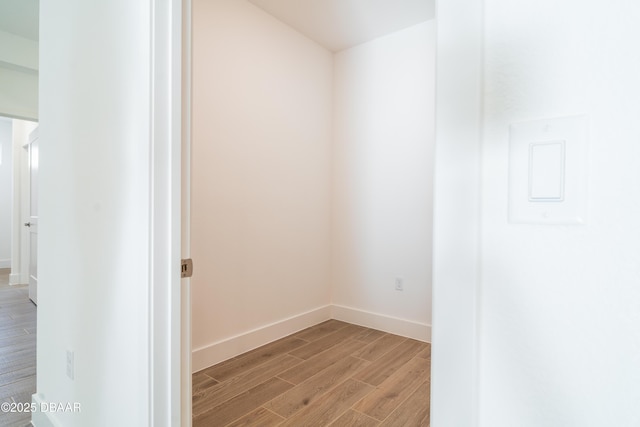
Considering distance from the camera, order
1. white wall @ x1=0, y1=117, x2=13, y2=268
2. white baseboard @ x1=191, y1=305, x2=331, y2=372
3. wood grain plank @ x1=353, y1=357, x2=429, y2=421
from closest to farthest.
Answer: wood grain plank @ x1=353, y1=357, x2=429, y2=421
white baseboard @ x1=191, y1=305, x2=331, y2=372
white wall @ x1=0, y1=117, x2=13, y2=268

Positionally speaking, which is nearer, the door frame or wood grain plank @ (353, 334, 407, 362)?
the door frame

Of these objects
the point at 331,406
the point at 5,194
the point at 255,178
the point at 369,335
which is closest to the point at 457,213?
the point at 331,406

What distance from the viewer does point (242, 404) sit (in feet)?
6.13

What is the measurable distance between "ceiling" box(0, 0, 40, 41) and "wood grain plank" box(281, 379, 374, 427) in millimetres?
3621

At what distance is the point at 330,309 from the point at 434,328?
10.1 ft

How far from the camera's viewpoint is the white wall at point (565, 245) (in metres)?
0.33

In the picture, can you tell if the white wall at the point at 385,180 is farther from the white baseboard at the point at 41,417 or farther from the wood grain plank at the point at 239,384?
the white baseboard at the point at 41,417

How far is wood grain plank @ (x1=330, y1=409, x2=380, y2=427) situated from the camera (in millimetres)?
1697

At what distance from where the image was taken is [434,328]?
1.45 ft

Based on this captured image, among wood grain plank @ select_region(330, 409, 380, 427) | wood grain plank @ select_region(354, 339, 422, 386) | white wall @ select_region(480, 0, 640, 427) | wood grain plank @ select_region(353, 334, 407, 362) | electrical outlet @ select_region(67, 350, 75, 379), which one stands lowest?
wood grain plank @ select_region(353, 334, 407, 362)

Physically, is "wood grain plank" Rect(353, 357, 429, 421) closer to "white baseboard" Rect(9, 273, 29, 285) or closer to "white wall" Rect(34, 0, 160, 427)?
"white wall" Rect(34, 0, 160, 427)

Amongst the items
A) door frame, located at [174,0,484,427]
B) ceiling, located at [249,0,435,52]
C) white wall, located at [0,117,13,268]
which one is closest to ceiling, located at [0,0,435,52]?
ceiling, located at [249,0,435,52]

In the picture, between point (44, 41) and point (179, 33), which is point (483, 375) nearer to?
point (179, 33)

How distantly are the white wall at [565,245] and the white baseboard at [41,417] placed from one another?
1.98m
